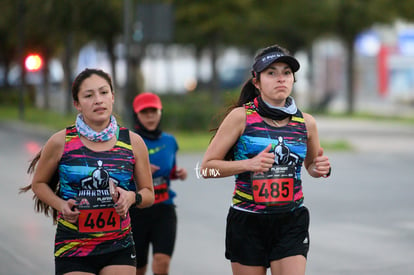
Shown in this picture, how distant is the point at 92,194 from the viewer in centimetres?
499

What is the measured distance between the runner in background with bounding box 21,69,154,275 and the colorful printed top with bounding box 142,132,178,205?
2403 mm

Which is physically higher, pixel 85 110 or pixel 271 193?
pixel 85 110

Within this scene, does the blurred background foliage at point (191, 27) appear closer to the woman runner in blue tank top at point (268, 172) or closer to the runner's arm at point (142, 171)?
the woman runner in blue tank top at point (268, 172)

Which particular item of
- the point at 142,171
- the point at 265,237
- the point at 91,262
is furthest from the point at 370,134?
the point at 91,262

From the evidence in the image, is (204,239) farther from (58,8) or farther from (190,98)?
(58,8)

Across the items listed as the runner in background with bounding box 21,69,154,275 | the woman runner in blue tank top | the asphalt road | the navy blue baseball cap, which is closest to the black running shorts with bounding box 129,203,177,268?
the asphalt road

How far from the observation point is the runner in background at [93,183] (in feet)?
16.3

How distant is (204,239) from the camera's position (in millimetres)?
10844

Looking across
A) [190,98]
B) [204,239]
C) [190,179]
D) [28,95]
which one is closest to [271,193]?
[204,239]

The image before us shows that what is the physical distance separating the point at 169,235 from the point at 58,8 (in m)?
24.2

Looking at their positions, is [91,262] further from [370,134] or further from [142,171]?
[370,134]

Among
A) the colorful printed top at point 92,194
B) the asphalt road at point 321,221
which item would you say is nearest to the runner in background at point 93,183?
the colorful printed top at point 92,194

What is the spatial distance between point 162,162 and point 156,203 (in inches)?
13.1

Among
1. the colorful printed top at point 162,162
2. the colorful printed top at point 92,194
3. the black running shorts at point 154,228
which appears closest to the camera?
the colorful printed top at point 92,194
